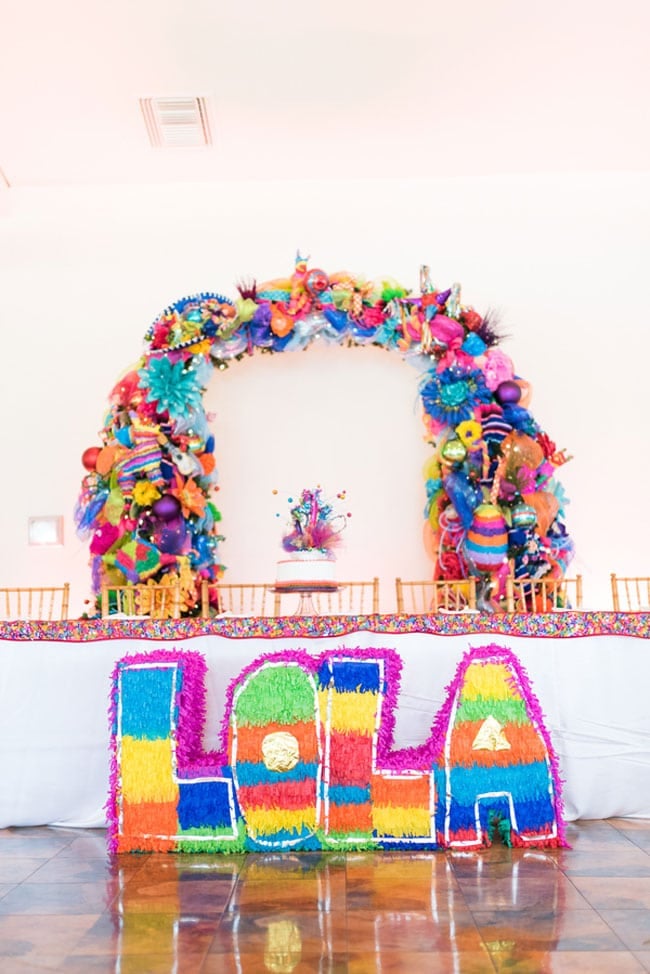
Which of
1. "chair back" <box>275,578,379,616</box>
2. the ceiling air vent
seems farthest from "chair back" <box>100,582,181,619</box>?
the ceiling air vent

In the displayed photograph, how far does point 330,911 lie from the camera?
2.28 meters

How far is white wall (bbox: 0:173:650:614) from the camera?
6.08 m

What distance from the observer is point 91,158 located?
20.0 ft

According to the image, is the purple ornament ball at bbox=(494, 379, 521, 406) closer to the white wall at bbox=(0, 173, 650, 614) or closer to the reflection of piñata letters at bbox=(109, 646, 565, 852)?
the white wall at bbox=(0, 173, 650, 614)

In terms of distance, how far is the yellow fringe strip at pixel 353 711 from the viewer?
9.70ft

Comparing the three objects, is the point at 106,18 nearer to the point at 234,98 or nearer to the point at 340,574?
the point at 234,98

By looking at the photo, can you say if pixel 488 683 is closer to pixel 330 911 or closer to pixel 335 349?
pixel 330 911

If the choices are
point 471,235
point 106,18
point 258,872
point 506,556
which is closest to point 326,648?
point 258,872

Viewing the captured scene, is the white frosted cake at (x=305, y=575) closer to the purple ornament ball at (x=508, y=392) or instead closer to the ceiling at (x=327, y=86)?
the purple ornament ball at (x=508, y=392)

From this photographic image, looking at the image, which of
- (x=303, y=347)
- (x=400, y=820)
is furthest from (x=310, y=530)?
(x=400, y=820)

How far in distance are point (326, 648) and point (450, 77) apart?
11.2 ft

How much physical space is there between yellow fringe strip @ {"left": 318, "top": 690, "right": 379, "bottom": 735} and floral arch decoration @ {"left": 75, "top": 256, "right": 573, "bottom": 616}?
2290mm

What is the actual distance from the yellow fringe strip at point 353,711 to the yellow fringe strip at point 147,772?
469mm

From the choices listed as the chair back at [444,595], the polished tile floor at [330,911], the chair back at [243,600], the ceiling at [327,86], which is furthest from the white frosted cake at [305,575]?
the ceiling at [327,86]
